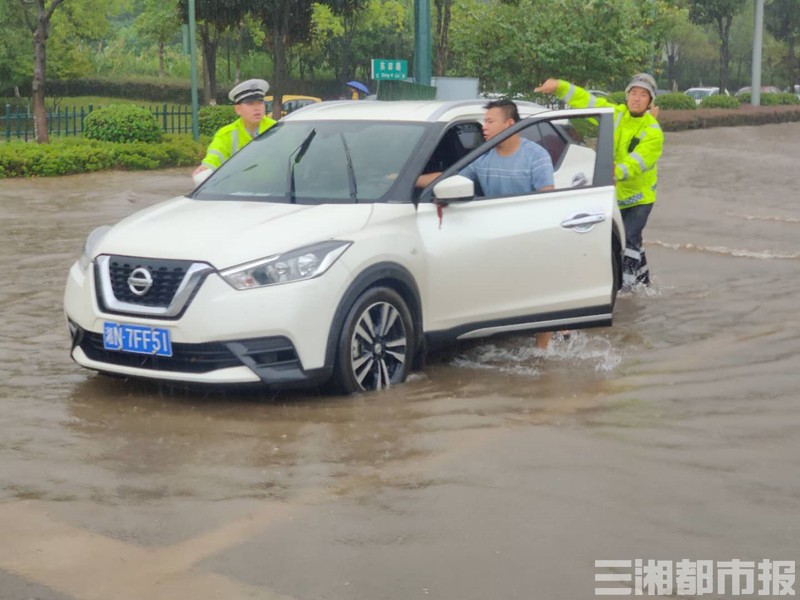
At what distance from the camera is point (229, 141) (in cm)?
931

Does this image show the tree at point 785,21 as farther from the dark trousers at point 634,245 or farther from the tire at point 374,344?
the tire at point 374,344

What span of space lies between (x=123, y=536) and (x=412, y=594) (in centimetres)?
123

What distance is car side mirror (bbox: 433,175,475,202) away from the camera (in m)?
7.36

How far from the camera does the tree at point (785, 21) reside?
242 ft

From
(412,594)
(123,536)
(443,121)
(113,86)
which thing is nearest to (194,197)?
(443,121)

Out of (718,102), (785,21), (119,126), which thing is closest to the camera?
(119,126)

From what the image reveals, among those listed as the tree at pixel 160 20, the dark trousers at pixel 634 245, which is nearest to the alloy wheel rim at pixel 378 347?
the dark trousers at pixel 634 245

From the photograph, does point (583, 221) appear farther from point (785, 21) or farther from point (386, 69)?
point (785, 21)

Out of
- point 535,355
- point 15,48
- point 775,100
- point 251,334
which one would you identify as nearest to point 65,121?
point 15,48

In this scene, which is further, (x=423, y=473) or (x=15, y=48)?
(x=15, y=48)

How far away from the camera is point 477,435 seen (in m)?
6.40

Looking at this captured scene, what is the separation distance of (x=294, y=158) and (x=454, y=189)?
1.12 m

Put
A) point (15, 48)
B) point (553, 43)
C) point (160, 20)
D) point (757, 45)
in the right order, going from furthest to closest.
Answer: point (160, 20)
point (15, 48)
point (757, 45)
point (553, 43)

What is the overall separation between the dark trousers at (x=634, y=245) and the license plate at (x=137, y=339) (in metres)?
4.88
